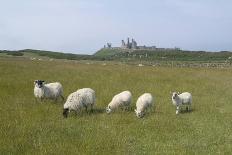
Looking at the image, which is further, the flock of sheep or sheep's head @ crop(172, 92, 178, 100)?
sheep's head @ crop(172, 92, 178, 100)

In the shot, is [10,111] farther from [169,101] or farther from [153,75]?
[153,75]

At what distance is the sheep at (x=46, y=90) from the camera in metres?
24.0

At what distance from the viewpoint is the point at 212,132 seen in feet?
55.0

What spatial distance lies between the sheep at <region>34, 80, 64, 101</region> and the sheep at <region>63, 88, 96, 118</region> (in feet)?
10.6

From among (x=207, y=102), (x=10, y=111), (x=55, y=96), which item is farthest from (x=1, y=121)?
(x=207, y=102)

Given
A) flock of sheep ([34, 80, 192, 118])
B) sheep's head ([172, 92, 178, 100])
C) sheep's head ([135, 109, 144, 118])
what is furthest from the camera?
sheep's head ([172, 92, 178, 100])

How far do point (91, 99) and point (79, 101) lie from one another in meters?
0.95

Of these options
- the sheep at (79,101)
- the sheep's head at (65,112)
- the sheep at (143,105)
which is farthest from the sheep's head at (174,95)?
the sheep's head at (65,112)

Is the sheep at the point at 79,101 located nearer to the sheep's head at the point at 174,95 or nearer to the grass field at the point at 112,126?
the grass field at the point at 112,126

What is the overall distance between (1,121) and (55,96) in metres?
6.61

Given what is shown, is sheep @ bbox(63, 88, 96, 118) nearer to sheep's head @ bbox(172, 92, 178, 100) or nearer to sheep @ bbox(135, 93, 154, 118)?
sheep @ bbox(135, 93, 154, 118)

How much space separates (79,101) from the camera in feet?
68.0

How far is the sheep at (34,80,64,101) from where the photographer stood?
24023 mm

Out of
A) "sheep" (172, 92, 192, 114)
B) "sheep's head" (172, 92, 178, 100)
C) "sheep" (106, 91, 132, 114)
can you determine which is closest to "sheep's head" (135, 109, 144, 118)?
"sheep" (106, 91, 132, 114)
